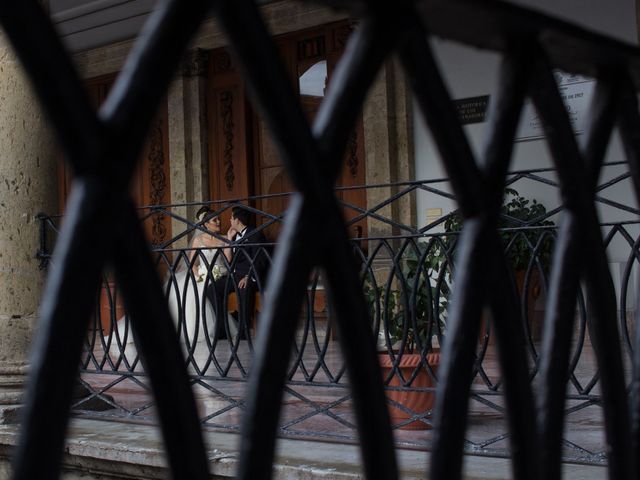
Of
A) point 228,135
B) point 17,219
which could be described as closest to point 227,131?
point 228,135

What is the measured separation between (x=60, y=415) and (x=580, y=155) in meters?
0.48

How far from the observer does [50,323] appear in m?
0.46

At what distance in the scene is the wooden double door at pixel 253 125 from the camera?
10594mm

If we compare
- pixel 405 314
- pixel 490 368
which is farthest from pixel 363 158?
pixel 405 314

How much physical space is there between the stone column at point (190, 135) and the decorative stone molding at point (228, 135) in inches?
8.8

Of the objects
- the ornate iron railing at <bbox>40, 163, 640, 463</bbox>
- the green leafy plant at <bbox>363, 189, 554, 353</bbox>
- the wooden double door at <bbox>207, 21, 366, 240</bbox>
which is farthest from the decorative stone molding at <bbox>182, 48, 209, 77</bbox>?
the green leafy plant at <bbox>363, 189, 554, 353</bbox>

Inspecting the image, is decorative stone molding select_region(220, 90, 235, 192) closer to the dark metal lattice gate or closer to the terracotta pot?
the terracotta pot

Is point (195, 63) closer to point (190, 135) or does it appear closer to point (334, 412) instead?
point (190, 135)

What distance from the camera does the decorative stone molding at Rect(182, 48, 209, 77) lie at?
37.2 feet

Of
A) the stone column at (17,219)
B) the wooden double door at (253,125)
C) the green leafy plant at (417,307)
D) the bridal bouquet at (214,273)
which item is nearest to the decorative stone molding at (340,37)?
the wooden double door at (253,125)

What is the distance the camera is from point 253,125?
11312 millimetres

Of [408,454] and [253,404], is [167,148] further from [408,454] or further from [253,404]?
[253,404]

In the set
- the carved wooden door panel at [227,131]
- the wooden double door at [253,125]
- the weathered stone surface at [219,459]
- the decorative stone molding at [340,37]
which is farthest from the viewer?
the carved wooden door panel at [227,131]

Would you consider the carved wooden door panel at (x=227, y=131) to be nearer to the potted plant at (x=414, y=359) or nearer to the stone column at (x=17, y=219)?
the stone column at (x=17, y=219)
